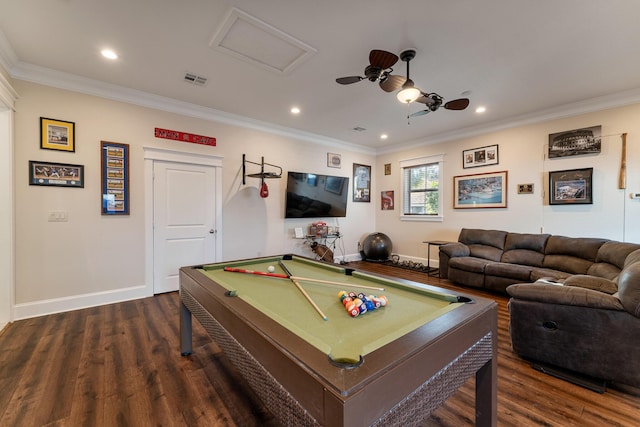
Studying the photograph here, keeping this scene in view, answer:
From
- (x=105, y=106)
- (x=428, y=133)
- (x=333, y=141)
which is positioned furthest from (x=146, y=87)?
(x=428, y=133)

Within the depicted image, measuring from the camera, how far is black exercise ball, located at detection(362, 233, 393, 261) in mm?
5906

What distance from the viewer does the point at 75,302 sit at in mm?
3205

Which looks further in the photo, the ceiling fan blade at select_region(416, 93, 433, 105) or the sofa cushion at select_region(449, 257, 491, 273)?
the sofa cushion at select_region(449, 257, 491, 273)

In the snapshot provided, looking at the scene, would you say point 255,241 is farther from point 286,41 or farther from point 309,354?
point 309,354

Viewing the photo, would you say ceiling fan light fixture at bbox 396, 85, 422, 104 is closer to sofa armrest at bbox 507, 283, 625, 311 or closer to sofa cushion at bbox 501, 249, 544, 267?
sofa armrest at bbox 507, 283, 625, 311

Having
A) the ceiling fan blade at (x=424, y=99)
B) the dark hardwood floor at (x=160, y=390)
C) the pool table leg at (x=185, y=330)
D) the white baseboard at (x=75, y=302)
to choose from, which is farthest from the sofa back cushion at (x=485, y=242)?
the white baseboard at (x=75, y=302)

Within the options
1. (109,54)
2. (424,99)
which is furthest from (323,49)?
(109,54)

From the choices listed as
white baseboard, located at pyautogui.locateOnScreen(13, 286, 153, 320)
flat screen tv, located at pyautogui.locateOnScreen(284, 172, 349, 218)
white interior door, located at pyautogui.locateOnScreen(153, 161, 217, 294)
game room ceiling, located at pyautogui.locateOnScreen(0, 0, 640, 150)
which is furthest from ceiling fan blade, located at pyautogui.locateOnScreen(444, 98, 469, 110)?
white baseboard, located at pyautogui.locateOnScreen(13, 286, 153, 320)

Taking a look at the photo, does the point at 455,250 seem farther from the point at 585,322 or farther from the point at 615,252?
the point at 585,322

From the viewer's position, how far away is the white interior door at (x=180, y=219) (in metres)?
3.79

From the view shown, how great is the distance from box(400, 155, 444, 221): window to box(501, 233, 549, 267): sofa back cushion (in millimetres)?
1452

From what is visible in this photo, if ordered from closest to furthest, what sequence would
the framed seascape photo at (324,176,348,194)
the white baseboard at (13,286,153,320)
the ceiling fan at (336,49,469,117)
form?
1. the ceiling fan at (336,49,469,117)
2. the white baseboard at (13,286,153,320)
3. the framed seascape photo at (324,176,348,194)

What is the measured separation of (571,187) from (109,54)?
20.6ft

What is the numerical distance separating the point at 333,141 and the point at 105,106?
3.93 meters
